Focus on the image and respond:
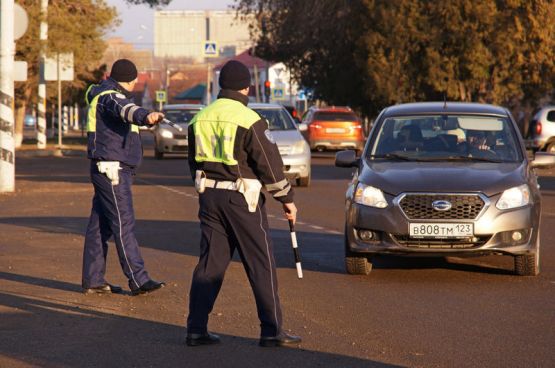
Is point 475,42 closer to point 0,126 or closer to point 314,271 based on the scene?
point 0,126

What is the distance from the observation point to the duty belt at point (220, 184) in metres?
8.16

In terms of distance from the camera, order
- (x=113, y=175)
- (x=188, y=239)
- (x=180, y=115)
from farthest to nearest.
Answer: (x=180, y=115) → (x=188, y=239) → (x=113, y=175)

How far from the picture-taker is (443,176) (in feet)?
38.4

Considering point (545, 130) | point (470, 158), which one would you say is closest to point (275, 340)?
point (470, 158)

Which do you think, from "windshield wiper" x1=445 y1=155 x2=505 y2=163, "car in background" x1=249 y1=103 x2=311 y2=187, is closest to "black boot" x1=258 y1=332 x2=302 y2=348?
"windshield wiper" x1=445 y1=155 x2=505 y2=163

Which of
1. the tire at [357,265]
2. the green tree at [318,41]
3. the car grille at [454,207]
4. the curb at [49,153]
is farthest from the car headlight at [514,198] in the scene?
the green tree at [318,41]

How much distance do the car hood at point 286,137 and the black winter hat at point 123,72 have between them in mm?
14716

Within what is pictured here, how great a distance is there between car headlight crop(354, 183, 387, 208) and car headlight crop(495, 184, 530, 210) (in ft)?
3.28

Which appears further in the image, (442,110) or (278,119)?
(278,119)

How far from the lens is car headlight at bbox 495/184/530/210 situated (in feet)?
37.9

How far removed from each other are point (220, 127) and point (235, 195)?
428 mm

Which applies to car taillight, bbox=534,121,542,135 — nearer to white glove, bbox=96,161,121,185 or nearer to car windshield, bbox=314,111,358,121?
car windshield, bbox=314,111,358,121

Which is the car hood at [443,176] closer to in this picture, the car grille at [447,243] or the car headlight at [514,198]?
the car headlight at [514,198]

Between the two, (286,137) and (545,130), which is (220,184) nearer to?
(286,137)
